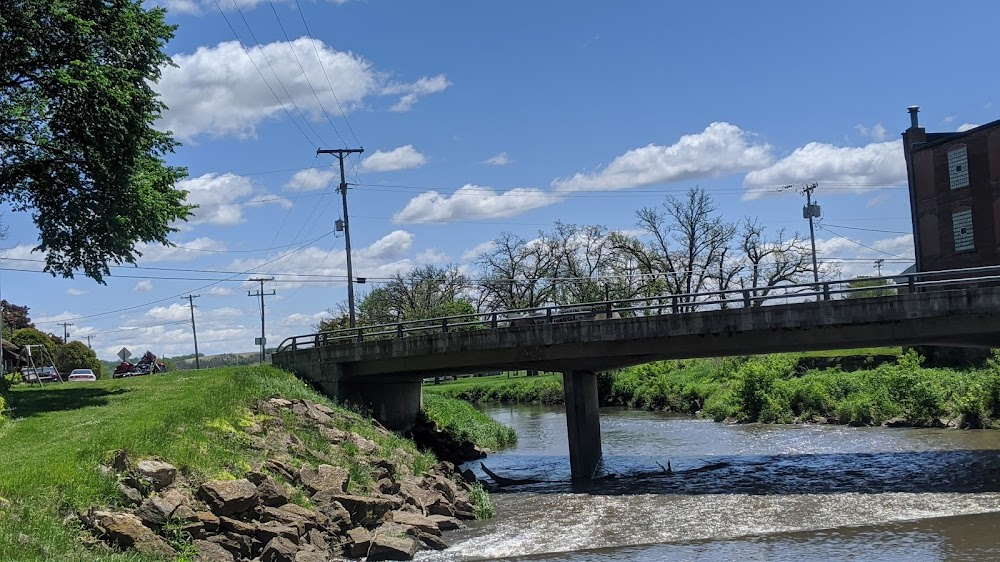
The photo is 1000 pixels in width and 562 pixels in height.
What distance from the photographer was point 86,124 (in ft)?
86.8

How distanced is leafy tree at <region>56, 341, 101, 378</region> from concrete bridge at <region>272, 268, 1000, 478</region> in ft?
192

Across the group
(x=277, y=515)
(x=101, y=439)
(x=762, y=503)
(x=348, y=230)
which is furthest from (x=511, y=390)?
(x=277, y=515)

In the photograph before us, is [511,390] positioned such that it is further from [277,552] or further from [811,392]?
[277,552]

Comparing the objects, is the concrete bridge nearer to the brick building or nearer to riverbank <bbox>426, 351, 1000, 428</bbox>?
riverbank <bbox>426, 351, 1000, 428</bbox>

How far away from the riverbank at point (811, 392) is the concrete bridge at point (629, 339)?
37.1ft

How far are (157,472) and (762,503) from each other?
53.5ft

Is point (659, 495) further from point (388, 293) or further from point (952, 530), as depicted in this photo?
point (388, 293)

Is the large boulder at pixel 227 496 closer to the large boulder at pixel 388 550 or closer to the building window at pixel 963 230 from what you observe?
the large boulder at pixel 388 550

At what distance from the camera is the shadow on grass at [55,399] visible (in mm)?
25844

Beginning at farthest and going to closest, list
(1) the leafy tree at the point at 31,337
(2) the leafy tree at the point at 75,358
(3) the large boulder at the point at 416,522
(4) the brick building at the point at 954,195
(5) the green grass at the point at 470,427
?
(2) the leafy tree at the point at 75,358 → (1) the leafy tree at the point at 31,337 → (4) the brick building at the point at 954,195 → (5) the green grass at the point at 470,427 → (3) the large boulder at the point at 416,522

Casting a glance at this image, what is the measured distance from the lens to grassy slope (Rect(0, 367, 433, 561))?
45.8ft

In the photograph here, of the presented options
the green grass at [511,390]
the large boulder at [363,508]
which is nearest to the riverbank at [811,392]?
the green grass at [511,390]

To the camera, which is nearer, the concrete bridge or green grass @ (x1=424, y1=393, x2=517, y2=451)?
the concrete bridge

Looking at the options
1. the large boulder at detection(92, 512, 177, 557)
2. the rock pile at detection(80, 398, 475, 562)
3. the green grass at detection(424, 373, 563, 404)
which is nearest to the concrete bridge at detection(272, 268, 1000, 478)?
the rock pile at detection(80, 398, 475, 562)
